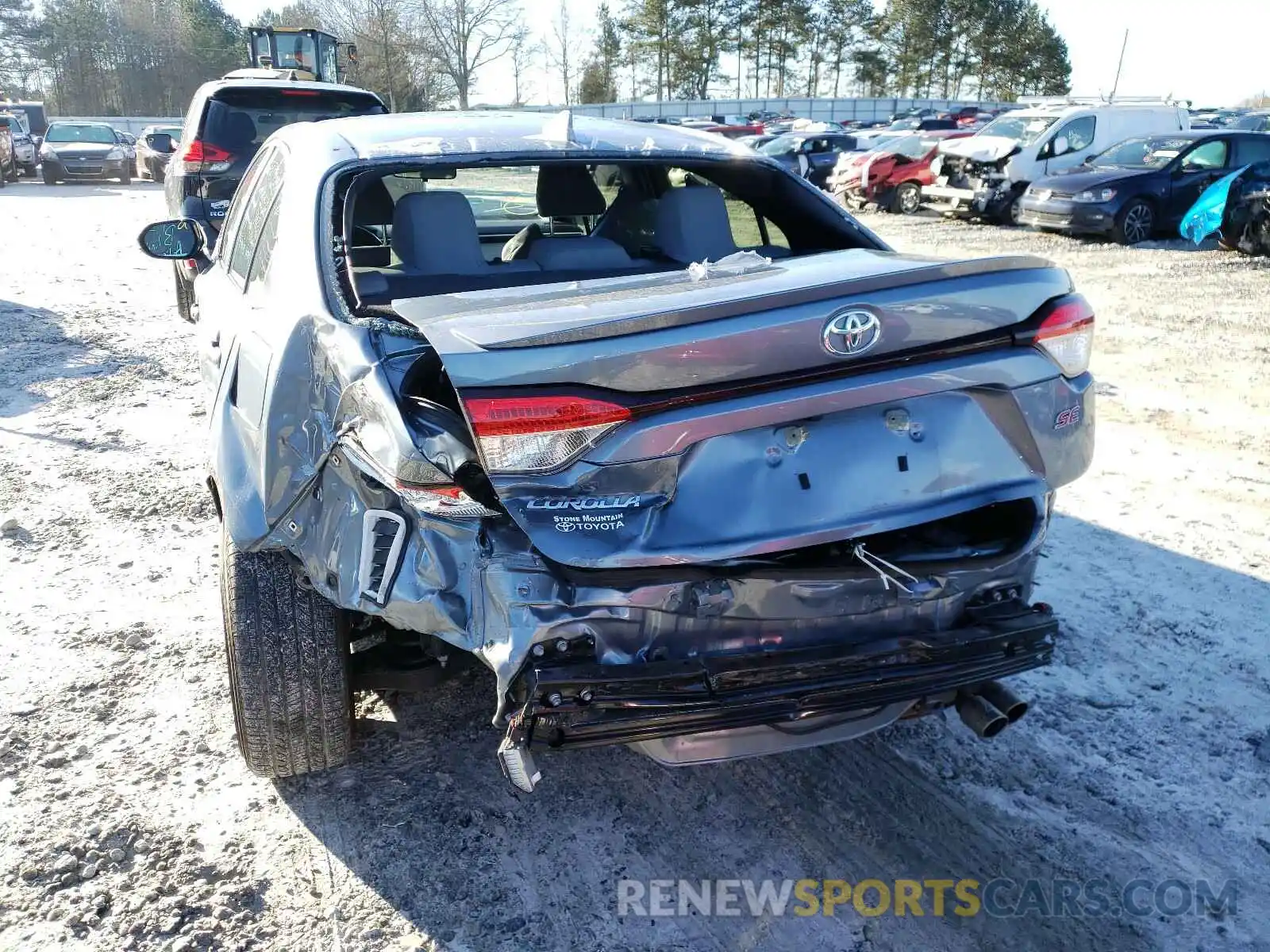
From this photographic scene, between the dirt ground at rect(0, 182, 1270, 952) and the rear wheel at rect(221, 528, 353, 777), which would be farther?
the rear wheel at rect(221, 528, 353, 777)

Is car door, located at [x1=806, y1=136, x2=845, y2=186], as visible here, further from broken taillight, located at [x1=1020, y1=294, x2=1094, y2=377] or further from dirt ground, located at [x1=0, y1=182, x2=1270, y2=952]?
broken taillight, located at [x1=1020, y1=294, x2=1094, y2=377]

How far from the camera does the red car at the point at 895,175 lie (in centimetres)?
1902

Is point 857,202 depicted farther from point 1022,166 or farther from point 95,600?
point 95,600

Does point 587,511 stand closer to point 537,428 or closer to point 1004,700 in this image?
point 537,428

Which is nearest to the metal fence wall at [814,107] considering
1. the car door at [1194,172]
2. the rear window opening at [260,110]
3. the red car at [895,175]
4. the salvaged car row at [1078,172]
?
the salvaged car row at [1078,172]

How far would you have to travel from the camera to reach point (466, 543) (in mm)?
2131

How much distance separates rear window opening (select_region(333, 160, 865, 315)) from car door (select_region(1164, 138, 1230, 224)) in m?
12.6

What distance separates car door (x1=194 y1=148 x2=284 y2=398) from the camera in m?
3.46

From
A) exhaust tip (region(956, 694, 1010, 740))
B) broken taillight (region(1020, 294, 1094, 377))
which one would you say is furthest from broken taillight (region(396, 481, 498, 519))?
broken taillight (region(1020, 294, 1094, 377))

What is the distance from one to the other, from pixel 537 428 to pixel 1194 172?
603 inches

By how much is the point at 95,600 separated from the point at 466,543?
260 cm

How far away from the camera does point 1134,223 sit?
14.2 meters

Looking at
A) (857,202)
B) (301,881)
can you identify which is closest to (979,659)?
(301,881)

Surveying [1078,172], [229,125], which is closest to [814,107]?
[1078,172]
